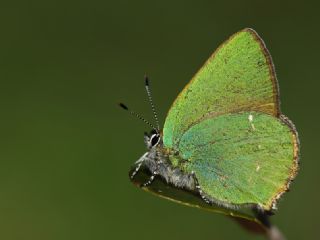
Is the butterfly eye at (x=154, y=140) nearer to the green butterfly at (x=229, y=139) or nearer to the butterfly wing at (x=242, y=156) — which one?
the green butterfly at (x=229, y=139)

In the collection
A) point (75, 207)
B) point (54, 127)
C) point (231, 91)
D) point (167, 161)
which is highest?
point (231, 91)

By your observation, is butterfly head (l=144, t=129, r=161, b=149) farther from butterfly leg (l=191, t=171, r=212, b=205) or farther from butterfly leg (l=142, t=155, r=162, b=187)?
butterfly leg (l=191, t=171, r=212, b=205)

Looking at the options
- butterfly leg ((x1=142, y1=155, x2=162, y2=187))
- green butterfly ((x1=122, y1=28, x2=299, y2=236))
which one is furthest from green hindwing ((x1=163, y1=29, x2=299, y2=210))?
butterfly leg ((x1=142, y1=155, x2=162, y2=187))

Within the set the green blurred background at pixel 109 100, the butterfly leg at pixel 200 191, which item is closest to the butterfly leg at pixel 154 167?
the butterfly leg at pixel 200 191

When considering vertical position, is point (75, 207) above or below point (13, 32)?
below

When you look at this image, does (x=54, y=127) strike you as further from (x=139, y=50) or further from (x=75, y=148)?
(x=139, y=50)

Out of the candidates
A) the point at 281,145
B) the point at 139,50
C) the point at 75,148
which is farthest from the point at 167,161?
the point at 139,50

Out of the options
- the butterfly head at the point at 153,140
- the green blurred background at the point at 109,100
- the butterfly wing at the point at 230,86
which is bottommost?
the green blurred background at the point at 109,100

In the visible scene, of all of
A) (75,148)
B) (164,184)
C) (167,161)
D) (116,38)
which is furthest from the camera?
(116,38)
